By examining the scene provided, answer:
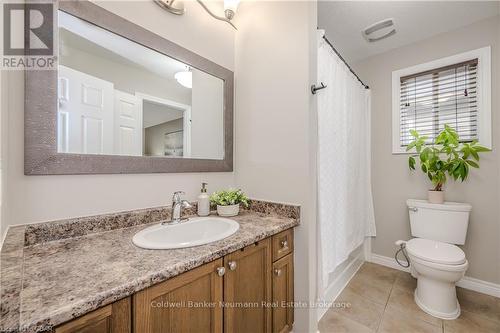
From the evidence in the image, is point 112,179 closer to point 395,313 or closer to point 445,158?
point 395,313

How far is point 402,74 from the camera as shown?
7.17ft

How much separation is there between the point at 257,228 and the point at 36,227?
0.88m

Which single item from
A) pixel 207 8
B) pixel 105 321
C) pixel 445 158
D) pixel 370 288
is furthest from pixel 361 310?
pixel 207 8

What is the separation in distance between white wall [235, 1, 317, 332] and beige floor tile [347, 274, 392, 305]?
795mm

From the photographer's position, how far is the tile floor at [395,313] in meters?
1.41

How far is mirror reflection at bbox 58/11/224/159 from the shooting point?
0.88 m

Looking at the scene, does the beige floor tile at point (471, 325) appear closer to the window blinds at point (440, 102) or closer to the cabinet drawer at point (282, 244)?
the cabinet drawer at point (282, 244)

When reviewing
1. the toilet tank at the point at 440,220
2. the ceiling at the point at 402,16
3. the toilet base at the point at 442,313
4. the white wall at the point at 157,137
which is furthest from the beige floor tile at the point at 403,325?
the ceiling at the point at 402,16

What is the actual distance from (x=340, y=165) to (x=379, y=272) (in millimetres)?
1314

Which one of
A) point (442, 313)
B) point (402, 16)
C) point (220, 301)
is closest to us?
point (220, 301)

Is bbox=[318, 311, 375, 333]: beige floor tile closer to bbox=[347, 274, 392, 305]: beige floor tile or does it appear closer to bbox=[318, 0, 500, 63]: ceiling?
bbox=[347, 274, 392, 305]: beige floor tile

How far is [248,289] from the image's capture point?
94 centimetres

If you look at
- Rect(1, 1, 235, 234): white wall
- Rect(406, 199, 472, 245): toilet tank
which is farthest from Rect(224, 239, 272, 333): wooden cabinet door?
Rect(406, 199, 472, 245): toilet tank

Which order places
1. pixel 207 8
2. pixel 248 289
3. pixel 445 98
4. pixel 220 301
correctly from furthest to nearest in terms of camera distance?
1. pixel 445 98
2. pixel 207 8
3. pixel 248 289
4. pixel 220 301
